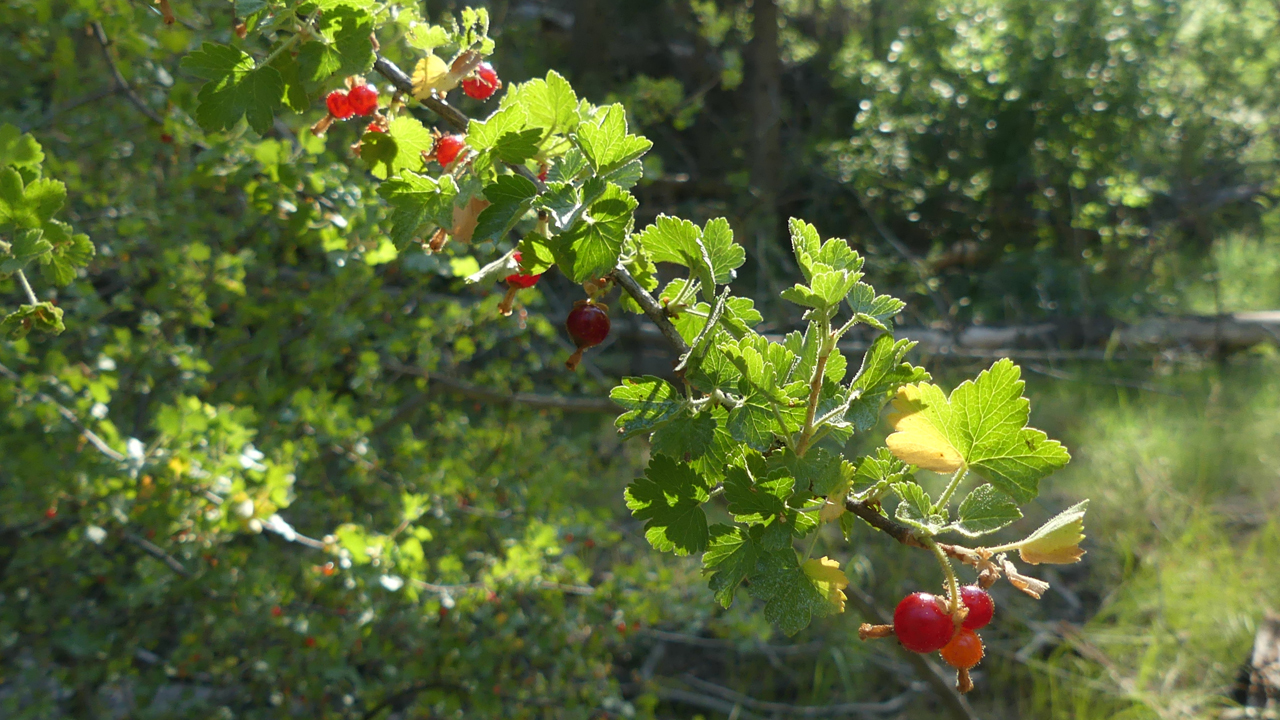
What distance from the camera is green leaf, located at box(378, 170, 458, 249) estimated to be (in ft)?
1.81

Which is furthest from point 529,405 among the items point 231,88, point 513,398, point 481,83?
point 231,88

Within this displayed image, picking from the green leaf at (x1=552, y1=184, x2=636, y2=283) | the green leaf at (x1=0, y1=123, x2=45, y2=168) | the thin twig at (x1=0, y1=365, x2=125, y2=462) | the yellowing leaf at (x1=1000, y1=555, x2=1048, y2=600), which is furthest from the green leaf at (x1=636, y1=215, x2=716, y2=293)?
the thin twig at (x1=0, y1=365, x2=125, y2=462)

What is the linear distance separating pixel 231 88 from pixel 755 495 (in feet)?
1.62

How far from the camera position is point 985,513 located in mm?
509

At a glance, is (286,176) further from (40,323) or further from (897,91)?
(897,91)

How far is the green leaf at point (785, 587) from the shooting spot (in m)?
0.49

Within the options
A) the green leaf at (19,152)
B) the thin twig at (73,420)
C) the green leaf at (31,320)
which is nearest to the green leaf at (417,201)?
the green leaf at (31,320)

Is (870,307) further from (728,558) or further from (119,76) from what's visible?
(119,76)

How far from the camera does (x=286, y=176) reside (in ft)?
3.67

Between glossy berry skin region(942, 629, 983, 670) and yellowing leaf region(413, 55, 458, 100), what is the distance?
0.57m

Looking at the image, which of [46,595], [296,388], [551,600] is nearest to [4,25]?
[296,388]

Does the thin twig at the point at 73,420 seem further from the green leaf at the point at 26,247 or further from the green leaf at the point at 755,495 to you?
the green leaf at the point at 755,495

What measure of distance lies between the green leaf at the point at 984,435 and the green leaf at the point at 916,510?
2 cm

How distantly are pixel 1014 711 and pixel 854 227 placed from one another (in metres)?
3.46
